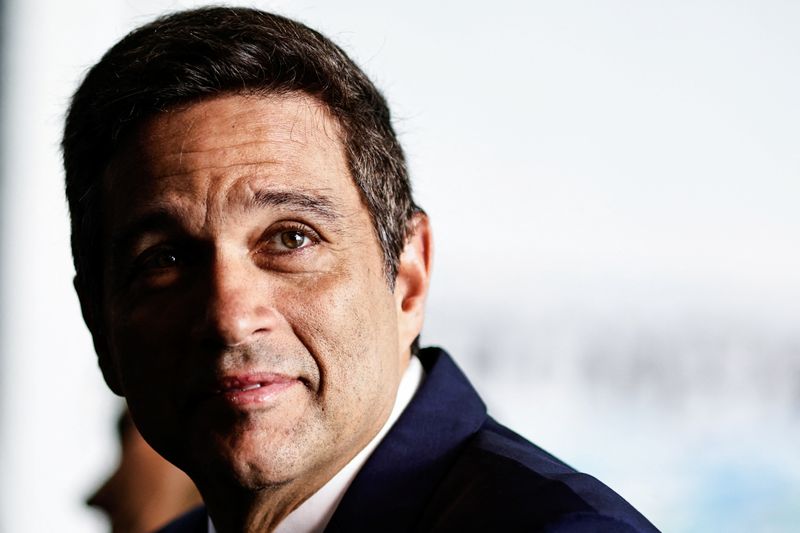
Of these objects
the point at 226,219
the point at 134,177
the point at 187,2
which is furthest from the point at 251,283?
the point at 187,2

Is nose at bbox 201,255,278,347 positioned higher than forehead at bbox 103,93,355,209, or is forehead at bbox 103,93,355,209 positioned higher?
forehead at bbox 103,93,355,209

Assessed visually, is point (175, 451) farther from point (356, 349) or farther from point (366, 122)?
point (366, 122)

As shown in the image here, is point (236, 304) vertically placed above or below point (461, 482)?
above

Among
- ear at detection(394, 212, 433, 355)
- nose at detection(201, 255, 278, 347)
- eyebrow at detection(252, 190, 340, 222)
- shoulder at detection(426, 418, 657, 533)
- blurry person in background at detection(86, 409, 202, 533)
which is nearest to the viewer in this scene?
shoulder at detection(426, 418, 657, 533)

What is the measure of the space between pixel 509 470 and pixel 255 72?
0.77 metres

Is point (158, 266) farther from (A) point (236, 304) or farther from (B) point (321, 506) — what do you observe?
(B) point (321, 506)

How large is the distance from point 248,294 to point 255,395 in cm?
16

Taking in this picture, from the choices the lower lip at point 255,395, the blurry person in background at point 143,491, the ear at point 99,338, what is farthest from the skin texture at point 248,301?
the blurry person in background at point 143,491

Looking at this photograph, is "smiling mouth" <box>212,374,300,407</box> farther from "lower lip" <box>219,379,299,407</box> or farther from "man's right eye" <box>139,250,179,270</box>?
"man's right eye" <box>139,250,179,270</box>

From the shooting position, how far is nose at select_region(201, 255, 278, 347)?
158cm

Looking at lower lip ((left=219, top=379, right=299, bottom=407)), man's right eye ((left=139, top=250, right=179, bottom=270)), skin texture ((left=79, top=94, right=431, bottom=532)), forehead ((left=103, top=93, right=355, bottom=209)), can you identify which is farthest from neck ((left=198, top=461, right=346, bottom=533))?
forehead ((left=103, top=93, right=355, bottom=209))

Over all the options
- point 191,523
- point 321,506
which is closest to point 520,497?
point 321,506

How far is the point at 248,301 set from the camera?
63.8 inches

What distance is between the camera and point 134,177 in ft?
5.79
